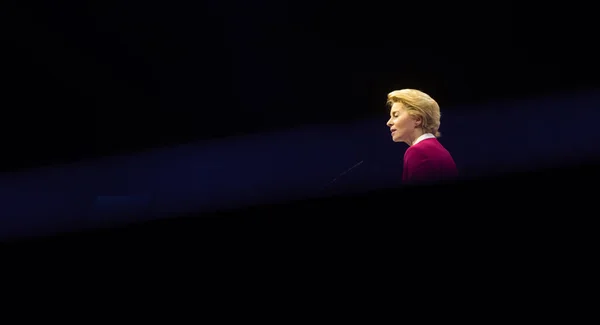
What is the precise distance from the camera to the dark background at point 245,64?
2.46m

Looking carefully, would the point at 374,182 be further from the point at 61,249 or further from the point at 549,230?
the point at 61,249

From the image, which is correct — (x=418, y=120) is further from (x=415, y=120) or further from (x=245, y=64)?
(x=245, y=64)

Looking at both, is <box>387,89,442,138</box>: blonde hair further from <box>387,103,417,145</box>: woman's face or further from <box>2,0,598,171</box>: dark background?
<box>2,0,598,171</box>: dark background

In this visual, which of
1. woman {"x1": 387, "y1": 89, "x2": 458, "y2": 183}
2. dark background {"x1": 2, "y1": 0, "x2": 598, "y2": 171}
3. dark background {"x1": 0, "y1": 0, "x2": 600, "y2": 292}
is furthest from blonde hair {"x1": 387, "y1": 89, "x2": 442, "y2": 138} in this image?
dark background {"x1": 2, "y1": 0, "x2": 598, "y2": 171}

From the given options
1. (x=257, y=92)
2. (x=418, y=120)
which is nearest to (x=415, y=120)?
(x=418, y=120)

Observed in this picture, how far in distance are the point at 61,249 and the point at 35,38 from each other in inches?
77.7

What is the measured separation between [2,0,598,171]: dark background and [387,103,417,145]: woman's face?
106 cm

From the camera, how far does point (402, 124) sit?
1638 millimetres

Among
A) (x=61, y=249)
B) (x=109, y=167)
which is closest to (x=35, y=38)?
(x=109, y=167)

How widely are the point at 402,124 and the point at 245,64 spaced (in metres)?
1.30

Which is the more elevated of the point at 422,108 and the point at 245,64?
the point at 245,64

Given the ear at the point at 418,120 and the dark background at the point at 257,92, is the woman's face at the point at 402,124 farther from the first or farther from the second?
→ the dark background at the point at 257,92

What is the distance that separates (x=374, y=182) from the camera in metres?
2.56

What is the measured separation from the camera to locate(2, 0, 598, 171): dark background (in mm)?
2463
